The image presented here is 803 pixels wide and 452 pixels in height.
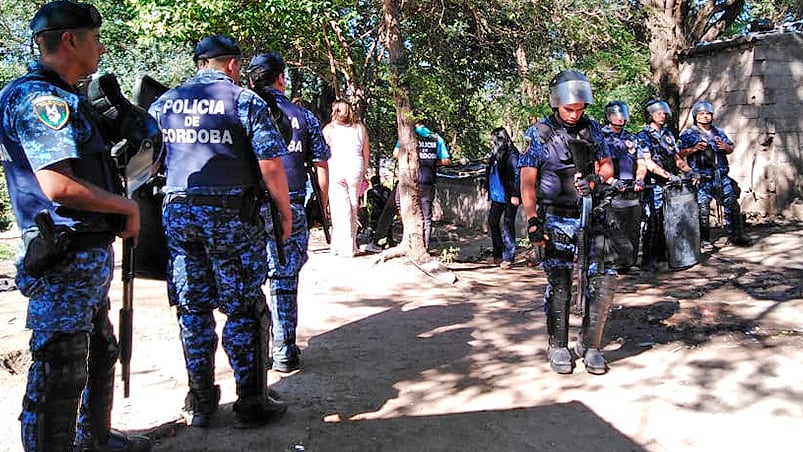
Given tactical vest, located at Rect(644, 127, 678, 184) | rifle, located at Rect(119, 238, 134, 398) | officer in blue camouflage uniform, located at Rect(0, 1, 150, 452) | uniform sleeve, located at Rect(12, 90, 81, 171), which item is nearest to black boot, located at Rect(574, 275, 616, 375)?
rifle, located at Rect(119, 238, 134, 398)

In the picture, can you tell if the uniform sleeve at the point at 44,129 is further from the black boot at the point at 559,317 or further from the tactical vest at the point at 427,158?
the tactical vest at the point at 427,158

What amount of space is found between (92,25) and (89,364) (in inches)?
56.9

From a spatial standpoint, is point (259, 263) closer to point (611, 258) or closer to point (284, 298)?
point (284, 298)

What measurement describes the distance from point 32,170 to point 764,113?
10004mm

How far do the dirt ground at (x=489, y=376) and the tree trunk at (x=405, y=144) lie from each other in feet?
3.55

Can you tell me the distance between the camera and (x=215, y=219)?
325cm

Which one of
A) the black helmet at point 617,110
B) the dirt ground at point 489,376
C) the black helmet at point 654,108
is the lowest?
the dirt ground at point 489,376

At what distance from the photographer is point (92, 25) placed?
2637mm

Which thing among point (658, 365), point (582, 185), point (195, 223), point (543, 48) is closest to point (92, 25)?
point (195, 223)

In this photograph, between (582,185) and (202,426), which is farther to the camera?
(582,185)

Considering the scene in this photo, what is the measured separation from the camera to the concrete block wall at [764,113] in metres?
9.66

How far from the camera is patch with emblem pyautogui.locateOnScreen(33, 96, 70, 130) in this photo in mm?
2410

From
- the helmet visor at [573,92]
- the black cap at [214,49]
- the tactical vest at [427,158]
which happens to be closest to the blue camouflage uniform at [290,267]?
the black cap at [214,49]

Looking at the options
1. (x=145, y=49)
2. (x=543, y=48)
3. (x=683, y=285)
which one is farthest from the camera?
(x=145, y=49)
